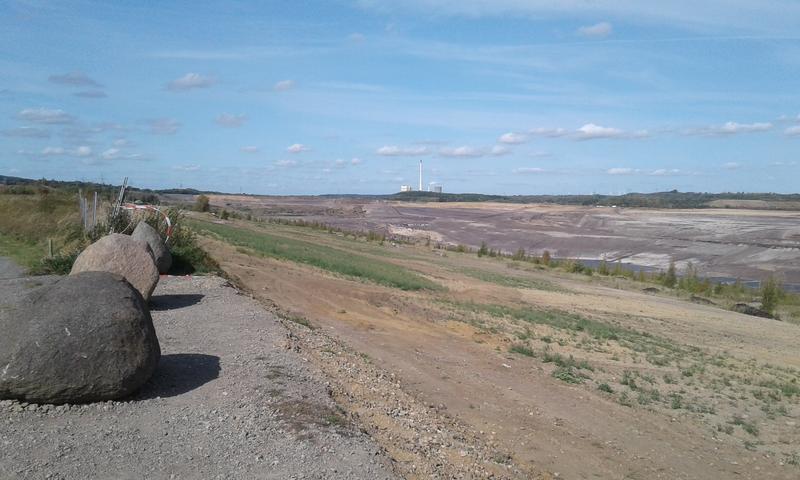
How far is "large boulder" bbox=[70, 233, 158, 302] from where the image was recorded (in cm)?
1174

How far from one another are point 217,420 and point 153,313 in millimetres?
5777

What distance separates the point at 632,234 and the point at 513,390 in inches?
2408

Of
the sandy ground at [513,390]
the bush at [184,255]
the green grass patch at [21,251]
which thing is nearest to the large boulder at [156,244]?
the bush at [184,255]

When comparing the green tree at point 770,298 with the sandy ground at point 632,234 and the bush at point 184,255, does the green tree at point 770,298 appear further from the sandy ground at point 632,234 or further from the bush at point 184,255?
the bush at point 184,255

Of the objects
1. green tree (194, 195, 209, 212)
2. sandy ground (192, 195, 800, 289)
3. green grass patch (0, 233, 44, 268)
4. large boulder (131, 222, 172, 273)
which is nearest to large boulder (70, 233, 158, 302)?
large boulder (131, 222, 172, 273)

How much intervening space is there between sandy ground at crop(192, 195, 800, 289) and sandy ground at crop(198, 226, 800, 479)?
108 feet

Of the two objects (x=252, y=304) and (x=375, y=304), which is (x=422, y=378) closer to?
(x=252, y=304)

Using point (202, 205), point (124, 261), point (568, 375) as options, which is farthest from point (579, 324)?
point (202, 205)

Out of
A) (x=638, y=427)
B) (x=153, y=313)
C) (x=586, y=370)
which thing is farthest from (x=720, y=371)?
(x=153, y=313)

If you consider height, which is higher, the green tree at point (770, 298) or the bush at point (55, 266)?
the bush at point (55, 266)

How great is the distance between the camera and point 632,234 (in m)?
70.2

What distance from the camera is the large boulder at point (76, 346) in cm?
698

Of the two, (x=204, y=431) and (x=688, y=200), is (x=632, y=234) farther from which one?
(x=688, y=200)

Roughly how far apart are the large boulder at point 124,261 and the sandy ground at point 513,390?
4019 mm
